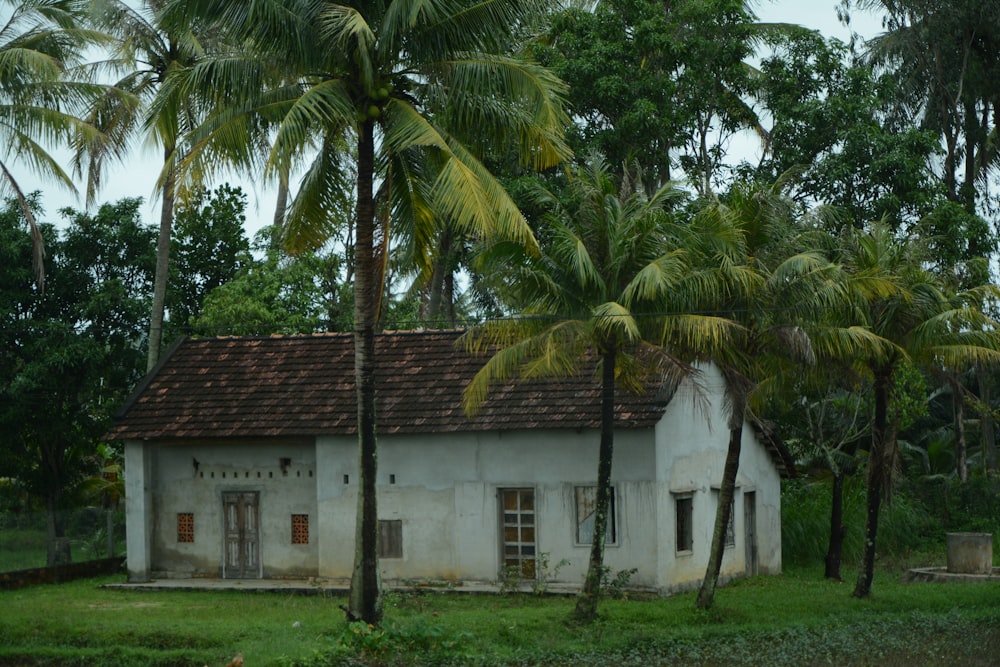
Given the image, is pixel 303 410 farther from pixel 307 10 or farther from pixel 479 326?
pixel 307 10

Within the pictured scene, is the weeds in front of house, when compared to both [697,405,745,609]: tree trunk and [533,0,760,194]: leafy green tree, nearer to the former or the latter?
[697,405,745,609]: tree trunk

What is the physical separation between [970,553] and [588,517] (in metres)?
7.93

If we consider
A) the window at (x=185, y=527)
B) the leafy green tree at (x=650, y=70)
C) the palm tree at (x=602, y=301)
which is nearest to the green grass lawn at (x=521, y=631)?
the palm tree at (x=602, y=301)

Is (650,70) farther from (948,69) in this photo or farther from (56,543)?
(56,543)

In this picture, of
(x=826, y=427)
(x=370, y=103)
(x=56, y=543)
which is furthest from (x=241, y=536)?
(x=826, y=427)

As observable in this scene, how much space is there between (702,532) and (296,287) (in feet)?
43.2

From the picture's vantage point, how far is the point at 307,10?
55.2 feet

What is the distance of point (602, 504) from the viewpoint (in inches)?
748

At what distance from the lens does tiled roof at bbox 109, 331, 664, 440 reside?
76.6 feet

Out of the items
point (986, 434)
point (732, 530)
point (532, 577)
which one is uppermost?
point (986, 434)

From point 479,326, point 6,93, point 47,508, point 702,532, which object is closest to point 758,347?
point 479,326

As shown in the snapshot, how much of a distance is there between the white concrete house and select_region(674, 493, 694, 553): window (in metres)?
0.04

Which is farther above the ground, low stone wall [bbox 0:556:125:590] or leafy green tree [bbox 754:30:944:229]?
leafy green tree [bbox 754:30:944:229]

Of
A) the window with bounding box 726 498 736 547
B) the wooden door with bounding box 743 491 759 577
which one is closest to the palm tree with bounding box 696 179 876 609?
the window with bounding box 726 498 736 547
